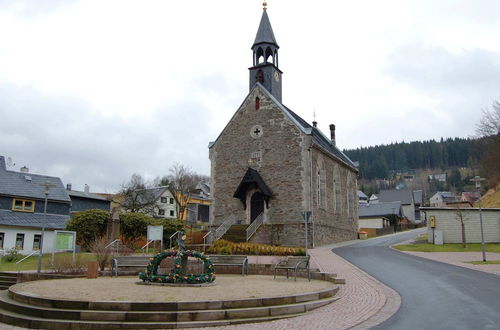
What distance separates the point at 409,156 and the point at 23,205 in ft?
569

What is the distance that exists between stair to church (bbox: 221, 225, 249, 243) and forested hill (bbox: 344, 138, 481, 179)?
147 m

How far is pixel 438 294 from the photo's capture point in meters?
12.0

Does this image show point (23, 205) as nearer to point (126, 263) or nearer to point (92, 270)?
point (126, 263)

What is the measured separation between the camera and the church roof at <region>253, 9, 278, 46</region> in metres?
36.0

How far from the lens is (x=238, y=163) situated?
33.9 metres

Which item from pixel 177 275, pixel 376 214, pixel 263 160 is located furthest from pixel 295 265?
pixel 376 214

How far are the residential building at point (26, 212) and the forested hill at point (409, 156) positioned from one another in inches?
5661

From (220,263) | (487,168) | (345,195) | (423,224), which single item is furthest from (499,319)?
(423,224)

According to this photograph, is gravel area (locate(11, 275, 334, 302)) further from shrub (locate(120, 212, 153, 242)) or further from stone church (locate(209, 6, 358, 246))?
shrub (locate(120, 212, 153, 242))

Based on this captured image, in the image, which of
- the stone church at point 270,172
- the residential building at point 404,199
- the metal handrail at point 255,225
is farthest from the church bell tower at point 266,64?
the residential building at point 404,199

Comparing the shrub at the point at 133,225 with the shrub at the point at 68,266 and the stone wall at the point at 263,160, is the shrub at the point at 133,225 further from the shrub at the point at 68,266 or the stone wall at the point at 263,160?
the shrub at the point at 68,266

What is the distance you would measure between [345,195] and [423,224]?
1669 inches

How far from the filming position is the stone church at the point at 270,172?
100 feet

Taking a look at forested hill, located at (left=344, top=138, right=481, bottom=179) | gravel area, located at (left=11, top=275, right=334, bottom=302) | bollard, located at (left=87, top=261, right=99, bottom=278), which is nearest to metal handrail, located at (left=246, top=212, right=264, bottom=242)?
bollard, located at (left=87, top=261, right=99, bottom=278)
